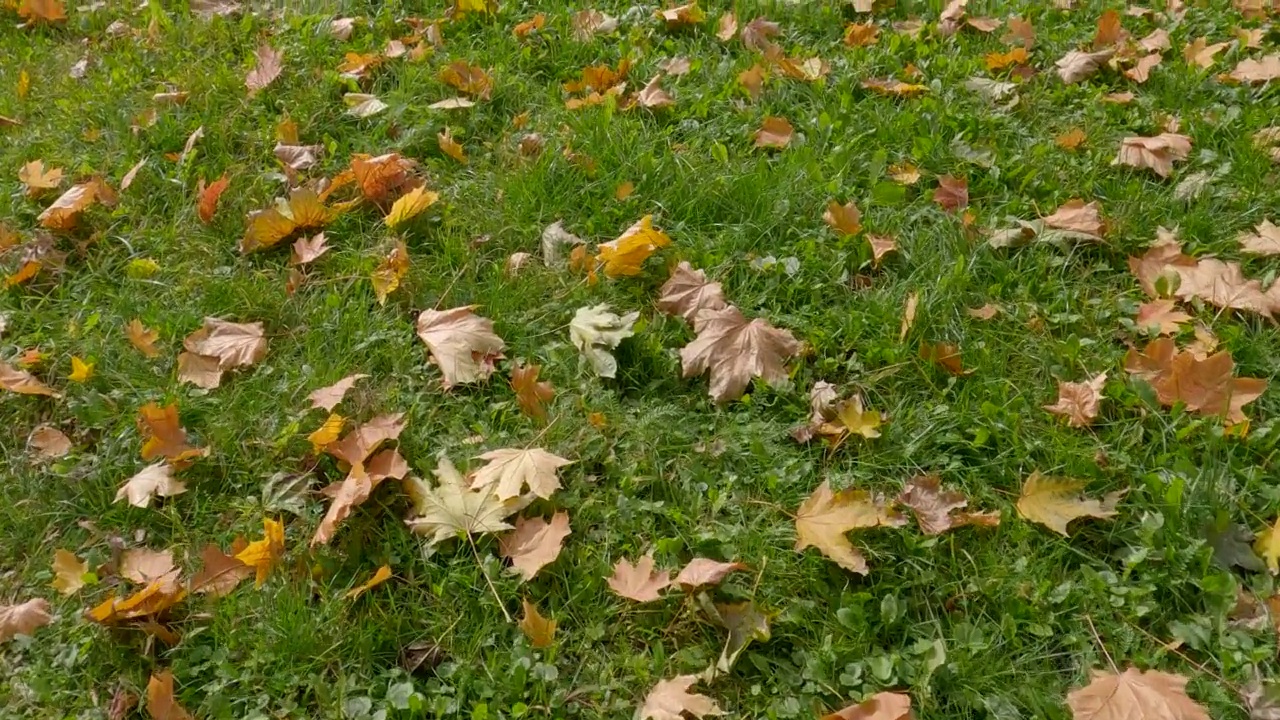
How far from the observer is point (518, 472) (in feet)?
6.55

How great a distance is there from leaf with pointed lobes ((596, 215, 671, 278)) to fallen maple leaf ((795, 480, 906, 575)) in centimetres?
82

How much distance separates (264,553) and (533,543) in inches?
21.0

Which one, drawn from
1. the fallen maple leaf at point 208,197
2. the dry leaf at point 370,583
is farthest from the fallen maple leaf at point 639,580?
the fallen maple leaf at point 208,197

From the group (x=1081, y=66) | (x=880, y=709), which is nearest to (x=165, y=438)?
(x=880, y=709)

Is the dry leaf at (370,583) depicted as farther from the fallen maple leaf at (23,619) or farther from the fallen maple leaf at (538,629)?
the fallen maple leaf at (23,619)

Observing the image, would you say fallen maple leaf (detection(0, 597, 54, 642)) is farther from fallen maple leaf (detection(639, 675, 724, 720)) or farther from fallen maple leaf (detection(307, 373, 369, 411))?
fallen maple leaf (detection(639, 675, 724, 720))

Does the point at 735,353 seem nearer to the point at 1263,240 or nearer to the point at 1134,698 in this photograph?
the point at 1134,698

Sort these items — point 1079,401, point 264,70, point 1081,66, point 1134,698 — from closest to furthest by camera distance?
1. point 1134,698
2. point 1079,401
3. point 1081,66
4. point 264,70

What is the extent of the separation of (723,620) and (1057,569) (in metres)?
0.65

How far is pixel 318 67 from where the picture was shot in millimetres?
3340

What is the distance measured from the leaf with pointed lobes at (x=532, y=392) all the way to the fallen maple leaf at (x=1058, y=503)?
104cm

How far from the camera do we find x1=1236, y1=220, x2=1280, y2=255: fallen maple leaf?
2355mm

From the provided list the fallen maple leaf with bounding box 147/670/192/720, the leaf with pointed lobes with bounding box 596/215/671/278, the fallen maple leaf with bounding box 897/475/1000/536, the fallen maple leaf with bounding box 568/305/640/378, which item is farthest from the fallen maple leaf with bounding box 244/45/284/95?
the fallen maple leaf with bounding box 897/475/1000/536

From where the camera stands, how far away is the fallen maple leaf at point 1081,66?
3035mm
